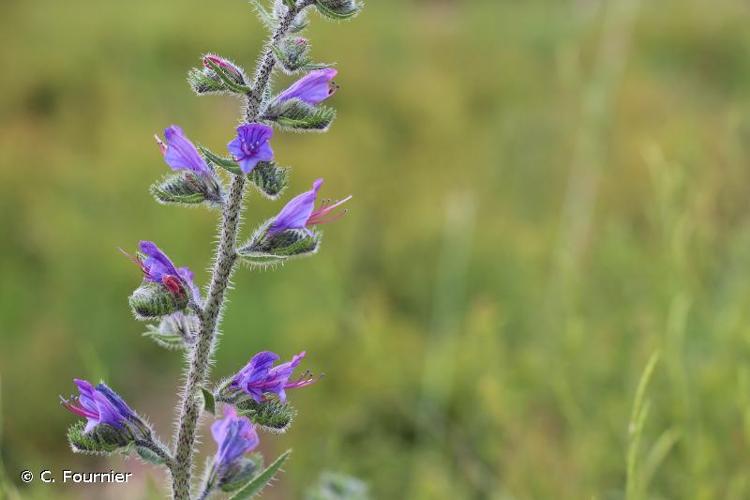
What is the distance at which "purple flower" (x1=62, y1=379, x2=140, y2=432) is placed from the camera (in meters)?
1.28

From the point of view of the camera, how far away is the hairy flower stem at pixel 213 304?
127cm

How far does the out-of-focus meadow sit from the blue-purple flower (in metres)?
0.79

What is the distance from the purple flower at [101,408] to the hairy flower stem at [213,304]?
0.09 metres

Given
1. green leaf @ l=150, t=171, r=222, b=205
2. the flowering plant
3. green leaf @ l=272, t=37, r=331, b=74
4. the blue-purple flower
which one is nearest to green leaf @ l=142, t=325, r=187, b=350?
the flowering plant

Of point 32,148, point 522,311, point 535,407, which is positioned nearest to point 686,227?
point 535,407

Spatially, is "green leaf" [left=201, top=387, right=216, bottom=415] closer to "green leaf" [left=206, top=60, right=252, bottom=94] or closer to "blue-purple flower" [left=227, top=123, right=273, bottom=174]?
"blue-purple flower" [left=227, top=123, right=273, bottom=174]

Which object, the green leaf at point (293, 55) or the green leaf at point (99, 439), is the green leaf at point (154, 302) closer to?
the green leaf at point (99, 439)

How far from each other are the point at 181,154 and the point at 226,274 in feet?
0.69

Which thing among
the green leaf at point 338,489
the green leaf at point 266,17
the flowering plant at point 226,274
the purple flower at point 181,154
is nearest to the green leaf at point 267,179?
the flowering plant at point 226,274

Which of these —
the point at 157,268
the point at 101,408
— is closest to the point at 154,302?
the point at 157,268

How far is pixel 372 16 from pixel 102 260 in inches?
365

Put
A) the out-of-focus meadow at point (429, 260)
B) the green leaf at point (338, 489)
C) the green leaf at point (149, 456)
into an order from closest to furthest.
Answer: the green leaf at point (149, 456) → the green leaf at point (338, 489) → the out-of-focus meadow at point (429, 260)

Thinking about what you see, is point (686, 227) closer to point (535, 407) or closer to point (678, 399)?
point (678, 399)

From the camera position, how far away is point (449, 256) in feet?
17.1
